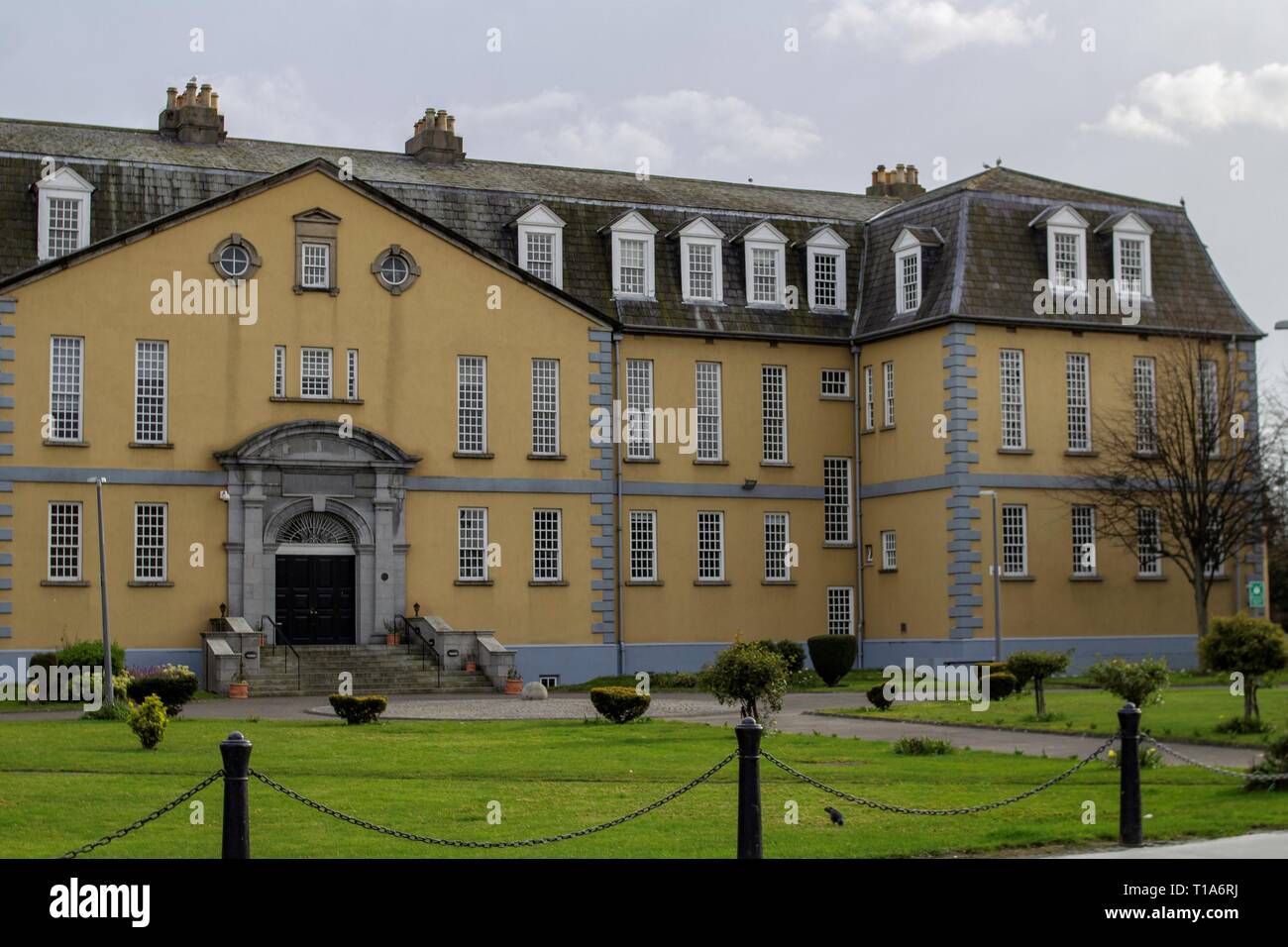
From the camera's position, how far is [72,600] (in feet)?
143

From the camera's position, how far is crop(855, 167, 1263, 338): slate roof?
49.8 meters

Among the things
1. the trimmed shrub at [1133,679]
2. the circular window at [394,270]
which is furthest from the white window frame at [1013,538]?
the trimmed shrub at [1133,679]

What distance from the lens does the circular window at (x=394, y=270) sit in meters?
47.2

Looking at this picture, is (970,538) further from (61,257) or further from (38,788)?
(38,788)

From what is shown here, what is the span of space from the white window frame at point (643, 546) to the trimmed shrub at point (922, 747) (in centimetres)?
2375

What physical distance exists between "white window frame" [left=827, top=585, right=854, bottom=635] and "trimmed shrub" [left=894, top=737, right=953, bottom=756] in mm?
25718

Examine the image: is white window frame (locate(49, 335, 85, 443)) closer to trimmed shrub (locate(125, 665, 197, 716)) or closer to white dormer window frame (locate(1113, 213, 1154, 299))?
trimmed shrub (locate(125, 665, 197, 716))

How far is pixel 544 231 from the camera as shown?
5081 centimetres

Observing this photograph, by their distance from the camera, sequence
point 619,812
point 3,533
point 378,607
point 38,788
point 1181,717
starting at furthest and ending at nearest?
point 378,607
point 3,533
point 1181,717
point 38,788
point 619,812

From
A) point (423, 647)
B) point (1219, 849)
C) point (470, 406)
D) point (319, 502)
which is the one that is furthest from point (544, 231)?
point (1219, 849)

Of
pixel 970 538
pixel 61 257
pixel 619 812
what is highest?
pixel 61 257

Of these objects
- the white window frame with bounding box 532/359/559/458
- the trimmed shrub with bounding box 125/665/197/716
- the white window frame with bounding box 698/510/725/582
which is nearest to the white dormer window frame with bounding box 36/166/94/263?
the white window frame with bounding box 532/359/559/458
